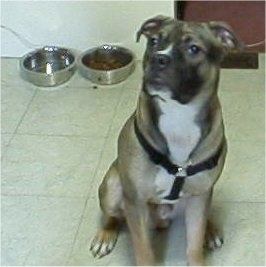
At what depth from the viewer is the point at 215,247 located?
233cm

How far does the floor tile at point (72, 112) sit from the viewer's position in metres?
3.02

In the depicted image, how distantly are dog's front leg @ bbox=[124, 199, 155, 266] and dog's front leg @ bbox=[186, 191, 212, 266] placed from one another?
0.41 feet

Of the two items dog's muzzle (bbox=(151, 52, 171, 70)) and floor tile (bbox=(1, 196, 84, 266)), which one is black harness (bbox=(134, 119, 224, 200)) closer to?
dog's muzzle (bbox=(151, 52, 171, 70))

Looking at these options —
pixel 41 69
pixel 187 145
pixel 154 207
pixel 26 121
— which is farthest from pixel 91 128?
pixel 187 145

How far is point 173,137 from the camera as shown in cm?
196

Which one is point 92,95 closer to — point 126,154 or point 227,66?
point 227,66

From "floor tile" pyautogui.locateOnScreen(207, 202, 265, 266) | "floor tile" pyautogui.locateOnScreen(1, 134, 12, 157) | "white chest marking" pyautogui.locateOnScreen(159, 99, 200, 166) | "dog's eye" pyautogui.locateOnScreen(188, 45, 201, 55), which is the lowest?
"floor tile" pyautogui.locateOnScreen(1, 134, 12, 157)

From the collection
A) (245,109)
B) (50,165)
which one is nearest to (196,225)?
(50,165)

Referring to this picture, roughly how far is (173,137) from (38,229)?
725mm

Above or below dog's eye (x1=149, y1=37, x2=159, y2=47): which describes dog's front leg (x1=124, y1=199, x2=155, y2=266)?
below

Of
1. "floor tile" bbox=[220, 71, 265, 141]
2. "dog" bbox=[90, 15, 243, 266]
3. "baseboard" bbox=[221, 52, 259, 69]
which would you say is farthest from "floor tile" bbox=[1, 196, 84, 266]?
"baseboard" bbox=[221, 52, 259, 69]

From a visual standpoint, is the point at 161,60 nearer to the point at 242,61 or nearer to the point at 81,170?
the point at 81,170

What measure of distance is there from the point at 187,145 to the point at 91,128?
1091 millimetres

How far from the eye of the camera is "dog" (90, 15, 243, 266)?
5.93ft
